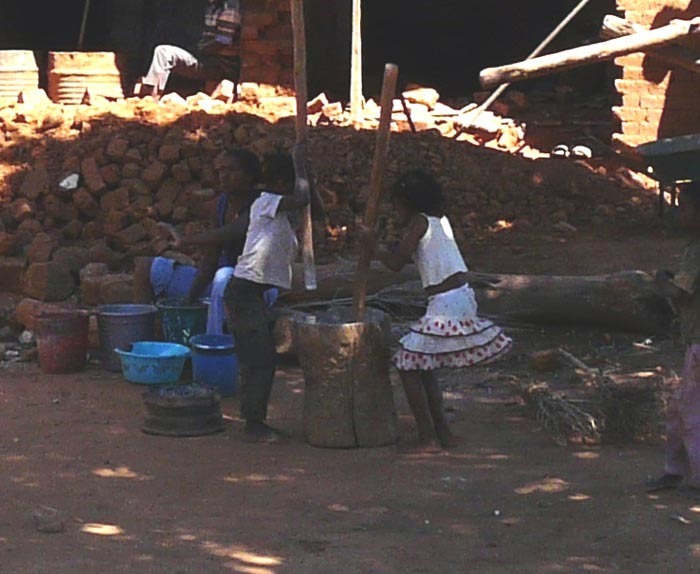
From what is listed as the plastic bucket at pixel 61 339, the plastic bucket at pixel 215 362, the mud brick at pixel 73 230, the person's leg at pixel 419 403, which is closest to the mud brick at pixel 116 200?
the mud brick at pixel 73 230

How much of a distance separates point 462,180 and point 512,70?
4.82 meters

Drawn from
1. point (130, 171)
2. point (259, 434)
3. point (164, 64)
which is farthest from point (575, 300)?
point (164, 64)

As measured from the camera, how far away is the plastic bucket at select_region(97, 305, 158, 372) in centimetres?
764

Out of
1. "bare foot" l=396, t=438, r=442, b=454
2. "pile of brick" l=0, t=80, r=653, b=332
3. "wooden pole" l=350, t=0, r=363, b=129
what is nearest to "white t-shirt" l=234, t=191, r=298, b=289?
"bare foot" l=396, t=438, r=442, b=454

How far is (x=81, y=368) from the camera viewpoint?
783cm

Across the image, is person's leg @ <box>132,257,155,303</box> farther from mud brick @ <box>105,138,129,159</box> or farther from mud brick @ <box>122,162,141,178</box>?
mud brick @ <box>105,138,129,159</box>

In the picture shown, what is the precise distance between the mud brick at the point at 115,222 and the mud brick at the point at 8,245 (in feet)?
2.20

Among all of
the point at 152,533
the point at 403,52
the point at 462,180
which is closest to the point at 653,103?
the point at 462,180

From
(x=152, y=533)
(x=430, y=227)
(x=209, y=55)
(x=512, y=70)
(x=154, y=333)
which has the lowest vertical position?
(x=152, y=533)

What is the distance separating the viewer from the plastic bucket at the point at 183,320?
24.8 ft

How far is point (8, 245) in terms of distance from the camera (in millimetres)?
9992

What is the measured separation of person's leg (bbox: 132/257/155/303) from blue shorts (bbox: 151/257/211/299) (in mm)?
32

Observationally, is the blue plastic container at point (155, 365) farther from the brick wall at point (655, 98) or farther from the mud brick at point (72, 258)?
the brick wall at point (655, 98)

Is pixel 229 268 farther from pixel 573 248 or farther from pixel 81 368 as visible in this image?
pixel 573 248
